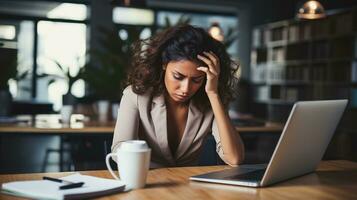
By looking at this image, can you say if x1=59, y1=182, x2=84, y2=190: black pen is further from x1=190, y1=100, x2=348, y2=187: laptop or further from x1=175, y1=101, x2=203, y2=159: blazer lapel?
x1=175, y1=101, x2=203, y2=159: blazer lapel

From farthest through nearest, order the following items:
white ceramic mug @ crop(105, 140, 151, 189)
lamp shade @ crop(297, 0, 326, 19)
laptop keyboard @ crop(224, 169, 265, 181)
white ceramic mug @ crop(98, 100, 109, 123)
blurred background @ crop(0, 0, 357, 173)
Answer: lamp shade @ crop(297, 0, 326, 19), white ceramic mug @ crop(98, 100, 109, 123), blurred background @ crop(0, 0, 357, 173), laptop keyboard @ crop(224, 169, 265, 181), white ceramic mug @ crop(105, 140, 151, 189)

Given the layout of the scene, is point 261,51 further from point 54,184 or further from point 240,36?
point 54,184

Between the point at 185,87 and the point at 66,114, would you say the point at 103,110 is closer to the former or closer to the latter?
the point at 66,114

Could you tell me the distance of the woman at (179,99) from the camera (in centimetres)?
180

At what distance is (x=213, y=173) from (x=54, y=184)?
0.49 meters

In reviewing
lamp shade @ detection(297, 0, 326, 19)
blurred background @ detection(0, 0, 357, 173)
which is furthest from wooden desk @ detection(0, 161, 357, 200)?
lamp shade @ detection(297, 0, 326, 19)

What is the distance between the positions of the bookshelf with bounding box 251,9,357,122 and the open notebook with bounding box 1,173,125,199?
5.48 meters

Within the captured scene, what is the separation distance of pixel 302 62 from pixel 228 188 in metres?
6.49

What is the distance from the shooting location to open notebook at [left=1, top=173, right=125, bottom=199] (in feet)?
3.74

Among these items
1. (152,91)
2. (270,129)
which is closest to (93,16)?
(270,129)

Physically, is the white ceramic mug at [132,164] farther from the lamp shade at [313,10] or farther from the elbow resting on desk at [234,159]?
the lamp shade at [313,10]

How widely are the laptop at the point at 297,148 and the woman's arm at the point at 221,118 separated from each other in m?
0.17

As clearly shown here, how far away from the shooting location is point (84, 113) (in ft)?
14.3

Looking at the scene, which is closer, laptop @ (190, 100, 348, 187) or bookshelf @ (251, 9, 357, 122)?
laptop @ (190, 100, 348, 187)
